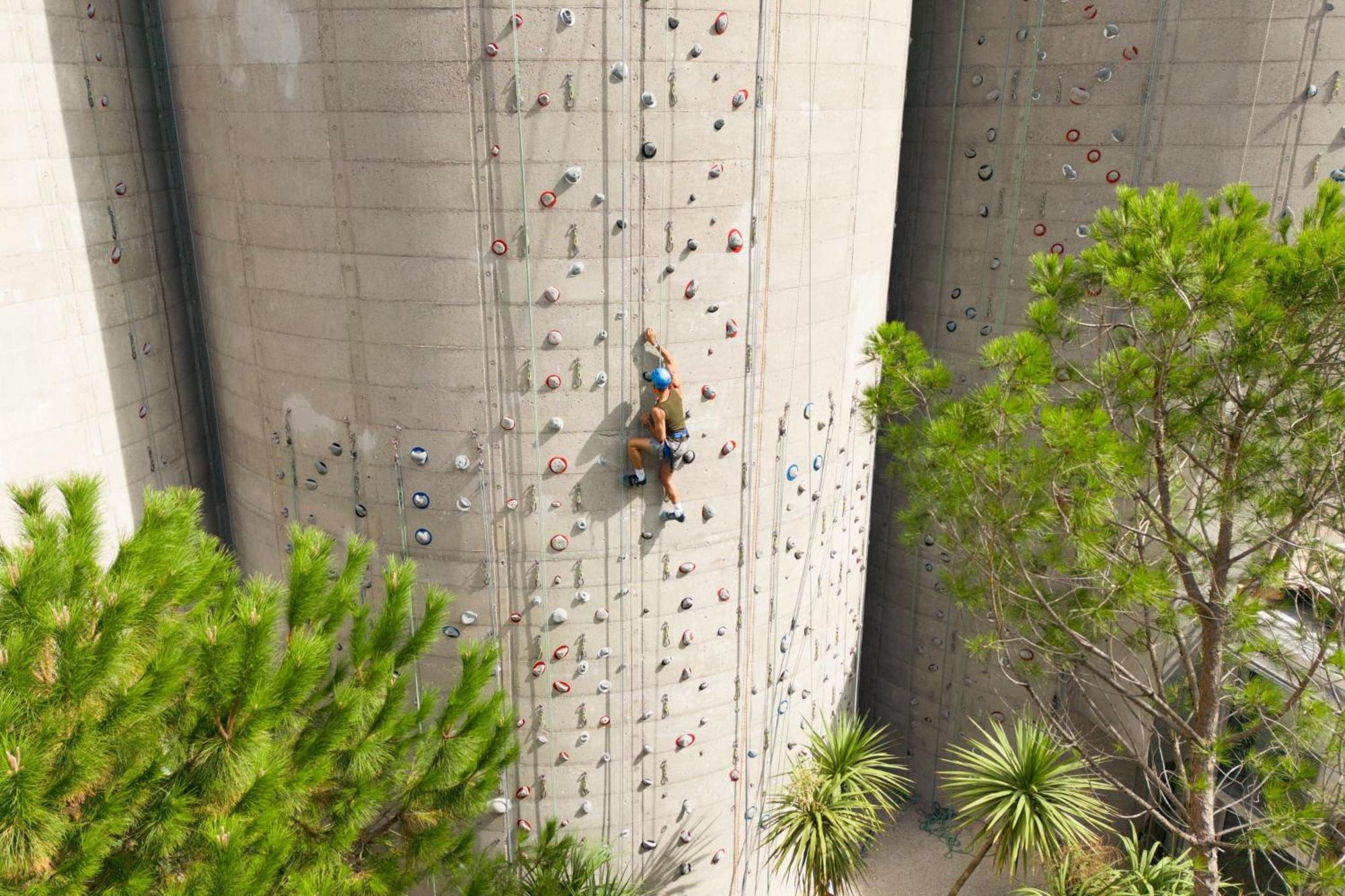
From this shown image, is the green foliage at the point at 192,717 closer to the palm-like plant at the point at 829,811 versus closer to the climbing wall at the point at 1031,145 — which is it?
the palm-like plant at the point at 829,811

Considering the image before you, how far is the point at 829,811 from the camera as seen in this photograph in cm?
1150

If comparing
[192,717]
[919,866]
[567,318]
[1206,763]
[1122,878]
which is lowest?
[919,866]

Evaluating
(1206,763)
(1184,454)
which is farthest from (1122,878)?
(1184,454)

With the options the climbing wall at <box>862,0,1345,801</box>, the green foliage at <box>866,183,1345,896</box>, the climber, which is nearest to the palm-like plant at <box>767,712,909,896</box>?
the green foliage at <box>866,183,1345,896</box>

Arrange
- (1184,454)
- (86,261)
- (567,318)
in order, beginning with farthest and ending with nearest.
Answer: (86,261) < (1184,454) < (567,318)

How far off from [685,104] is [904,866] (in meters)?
11.5

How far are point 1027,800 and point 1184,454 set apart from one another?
4360 millimetres

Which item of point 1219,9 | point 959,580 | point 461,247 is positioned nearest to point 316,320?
point 461,247

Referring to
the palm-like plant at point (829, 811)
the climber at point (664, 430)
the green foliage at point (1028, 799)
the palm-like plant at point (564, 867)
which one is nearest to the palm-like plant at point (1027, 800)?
the green foliage at point (1028, 799)

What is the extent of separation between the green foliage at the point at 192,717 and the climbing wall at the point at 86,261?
4411 mm

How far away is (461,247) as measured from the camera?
9.07m

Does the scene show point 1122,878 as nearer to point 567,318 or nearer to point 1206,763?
point 1206,763

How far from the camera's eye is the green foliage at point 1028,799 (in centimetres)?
1093

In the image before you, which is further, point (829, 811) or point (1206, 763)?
point (829, 811)
